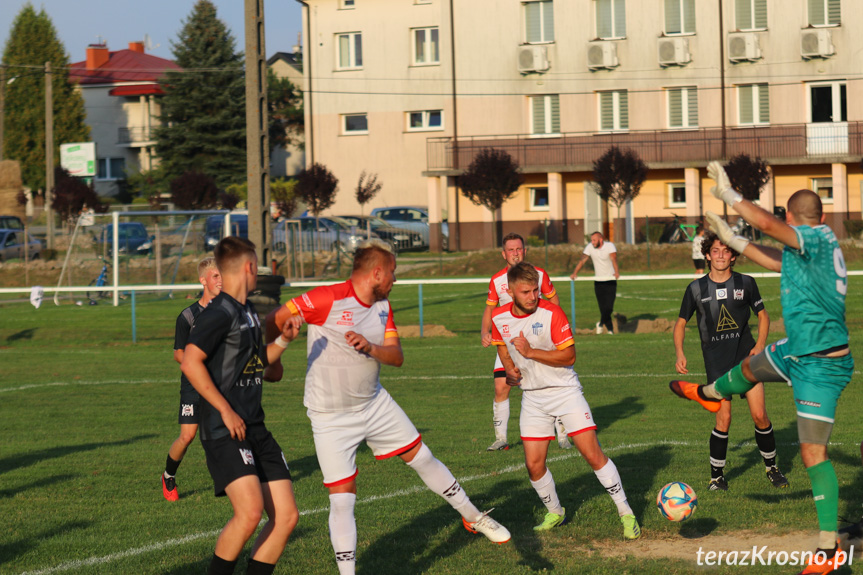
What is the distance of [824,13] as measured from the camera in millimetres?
43719

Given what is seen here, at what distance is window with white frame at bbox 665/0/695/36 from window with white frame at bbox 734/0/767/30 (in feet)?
6.24

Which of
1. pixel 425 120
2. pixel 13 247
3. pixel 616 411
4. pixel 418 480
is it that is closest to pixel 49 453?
pixel 418 480

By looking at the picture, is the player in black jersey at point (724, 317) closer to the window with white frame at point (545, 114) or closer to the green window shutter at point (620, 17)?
the window with white frame at point (545, 114)

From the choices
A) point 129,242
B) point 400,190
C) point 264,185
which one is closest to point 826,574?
point 264,185

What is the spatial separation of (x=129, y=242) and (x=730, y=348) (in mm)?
24406

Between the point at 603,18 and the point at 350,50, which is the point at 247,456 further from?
the point at 350,50

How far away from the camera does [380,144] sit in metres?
52.2

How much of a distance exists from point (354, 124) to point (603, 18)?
14.1 metres

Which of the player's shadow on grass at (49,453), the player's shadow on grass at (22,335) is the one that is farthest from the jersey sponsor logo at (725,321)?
the player's shadow on grass at (22,335)

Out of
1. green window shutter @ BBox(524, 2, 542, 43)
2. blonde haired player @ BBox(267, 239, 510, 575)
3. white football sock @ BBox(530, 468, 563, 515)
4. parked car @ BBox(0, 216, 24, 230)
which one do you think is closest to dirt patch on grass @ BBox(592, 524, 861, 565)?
white football sock @ BBox(530, 468, 563, 515)

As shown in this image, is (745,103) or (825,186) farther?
(745,103)

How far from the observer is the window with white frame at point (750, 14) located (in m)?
44.4

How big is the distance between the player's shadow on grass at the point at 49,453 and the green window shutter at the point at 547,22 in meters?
39.9

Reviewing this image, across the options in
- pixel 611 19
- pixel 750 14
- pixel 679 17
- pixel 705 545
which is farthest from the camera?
pixel 611 19
